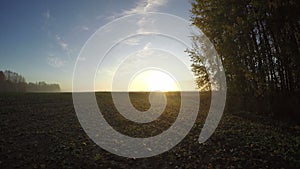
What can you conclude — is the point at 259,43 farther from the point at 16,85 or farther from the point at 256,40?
the point at 16,85

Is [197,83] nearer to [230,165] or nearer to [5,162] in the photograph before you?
[230,165]

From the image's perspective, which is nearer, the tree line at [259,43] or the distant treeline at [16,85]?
the tree line at [259,43]

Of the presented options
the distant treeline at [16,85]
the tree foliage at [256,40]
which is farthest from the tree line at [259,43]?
the distant treeline at [16,85]

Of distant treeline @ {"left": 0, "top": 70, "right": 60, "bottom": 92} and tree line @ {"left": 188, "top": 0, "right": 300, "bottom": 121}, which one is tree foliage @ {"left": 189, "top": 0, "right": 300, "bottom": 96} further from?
distant treeline @ {"left": 0, "top": 70, "right": 60, "bottom": 92}

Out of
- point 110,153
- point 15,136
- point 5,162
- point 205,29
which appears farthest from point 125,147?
point 205,29

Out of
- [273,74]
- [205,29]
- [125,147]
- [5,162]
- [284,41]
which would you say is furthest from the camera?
[205,29]

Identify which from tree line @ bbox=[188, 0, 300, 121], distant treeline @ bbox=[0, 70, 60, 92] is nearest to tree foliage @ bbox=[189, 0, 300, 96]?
tree line @ bbox=[188, 0, 300, 121]

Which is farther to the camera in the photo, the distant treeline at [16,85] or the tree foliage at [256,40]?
the distant treeline at [16,85]

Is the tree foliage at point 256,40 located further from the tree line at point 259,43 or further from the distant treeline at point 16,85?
the distant treeline at point 16,85

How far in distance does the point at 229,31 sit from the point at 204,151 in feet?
30.8

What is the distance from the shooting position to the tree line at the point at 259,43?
1234 cm

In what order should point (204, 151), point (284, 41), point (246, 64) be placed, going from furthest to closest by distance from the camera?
1. point (246, 64)
2. point (284, 41)
3. point (204, 151)

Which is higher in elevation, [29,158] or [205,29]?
[205,29]

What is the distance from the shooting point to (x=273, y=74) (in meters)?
14.4
